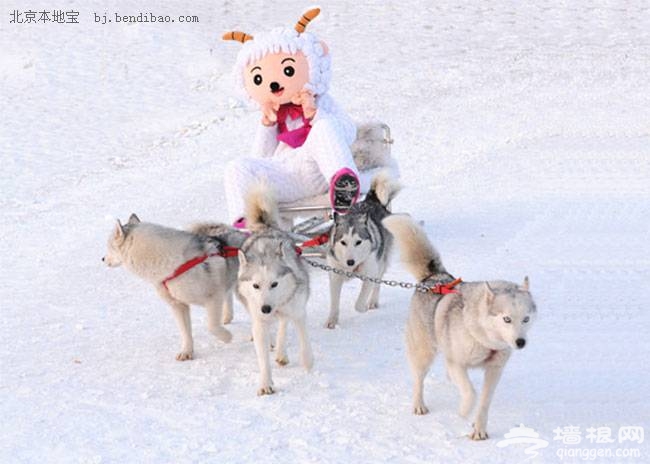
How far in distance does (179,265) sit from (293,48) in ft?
8.37

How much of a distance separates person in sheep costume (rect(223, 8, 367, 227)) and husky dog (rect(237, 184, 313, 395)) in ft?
5.14

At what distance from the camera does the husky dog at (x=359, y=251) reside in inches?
217

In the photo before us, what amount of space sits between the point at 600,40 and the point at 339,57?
517 centimetres

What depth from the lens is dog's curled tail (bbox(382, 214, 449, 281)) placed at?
4.36 meters

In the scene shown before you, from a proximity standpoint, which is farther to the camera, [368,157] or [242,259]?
[368,157]

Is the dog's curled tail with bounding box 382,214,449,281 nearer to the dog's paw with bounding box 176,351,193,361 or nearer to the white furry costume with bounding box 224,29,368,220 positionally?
the dog's paw with bounding box 176,351,193,361

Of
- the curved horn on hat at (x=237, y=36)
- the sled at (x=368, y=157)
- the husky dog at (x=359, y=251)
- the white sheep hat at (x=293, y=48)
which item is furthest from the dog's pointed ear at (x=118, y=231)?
the curved horn on hat at (x=237, y=36)

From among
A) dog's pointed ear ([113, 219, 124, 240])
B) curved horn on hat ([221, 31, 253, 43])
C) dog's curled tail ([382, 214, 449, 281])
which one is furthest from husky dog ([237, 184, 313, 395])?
curved horn on hat ([221, 31, 253, 43])

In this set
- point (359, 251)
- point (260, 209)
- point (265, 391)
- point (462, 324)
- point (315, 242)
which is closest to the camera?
point (462, 324)

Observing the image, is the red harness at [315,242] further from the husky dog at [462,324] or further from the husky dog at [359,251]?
the husky dog at [462,324]

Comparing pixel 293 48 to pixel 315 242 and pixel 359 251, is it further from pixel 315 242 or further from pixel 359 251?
pixel 359 251

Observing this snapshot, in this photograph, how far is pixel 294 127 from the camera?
7.07 meters

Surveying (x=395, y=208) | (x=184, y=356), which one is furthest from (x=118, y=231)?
(x=395, y=208)

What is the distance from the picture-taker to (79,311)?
5980 millimetres
